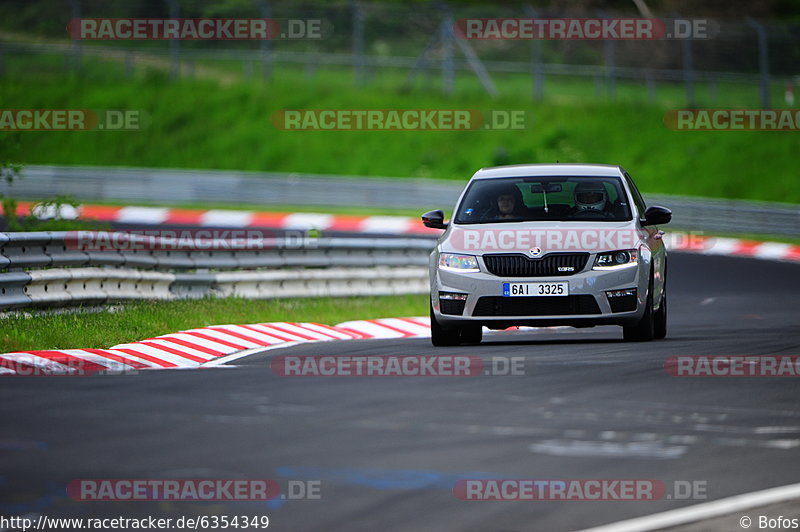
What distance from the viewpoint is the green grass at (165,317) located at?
514 inches

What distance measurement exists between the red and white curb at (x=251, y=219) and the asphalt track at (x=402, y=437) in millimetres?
22723

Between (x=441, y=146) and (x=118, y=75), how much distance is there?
1101 cm

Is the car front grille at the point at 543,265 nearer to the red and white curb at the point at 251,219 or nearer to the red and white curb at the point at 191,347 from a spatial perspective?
the red and white curb at the point at 191,347

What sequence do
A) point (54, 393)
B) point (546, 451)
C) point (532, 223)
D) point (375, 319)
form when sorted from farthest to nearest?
point (375, 319)
point (532, 223)
point (54, 393)
point (546, 451)

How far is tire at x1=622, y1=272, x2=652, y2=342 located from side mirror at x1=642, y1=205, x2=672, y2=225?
53cm

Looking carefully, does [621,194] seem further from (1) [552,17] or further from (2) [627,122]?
(2) [627,122]

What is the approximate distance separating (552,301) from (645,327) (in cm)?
105

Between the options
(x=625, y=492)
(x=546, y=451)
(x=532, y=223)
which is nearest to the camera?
(x=625, y=492)

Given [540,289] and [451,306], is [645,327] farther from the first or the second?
[451,306]

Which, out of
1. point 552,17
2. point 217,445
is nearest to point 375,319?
point 217,445

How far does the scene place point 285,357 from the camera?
12648mm

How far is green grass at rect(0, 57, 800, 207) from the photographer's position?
4284cm

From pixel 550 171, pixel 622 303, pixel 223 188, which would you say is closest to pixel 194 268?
pixel 550 171

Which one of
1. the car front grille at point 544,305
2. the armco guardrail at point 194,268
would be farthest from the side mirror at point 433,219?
the armco guardrail at point 194,268
